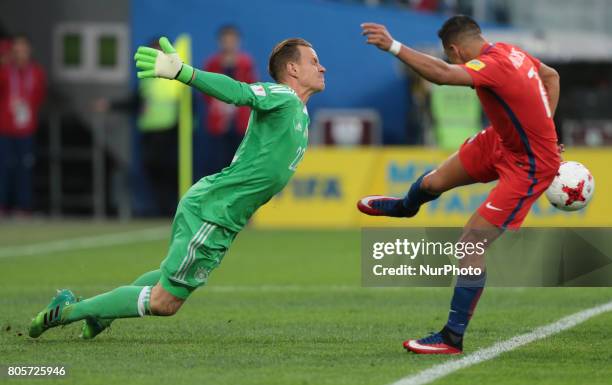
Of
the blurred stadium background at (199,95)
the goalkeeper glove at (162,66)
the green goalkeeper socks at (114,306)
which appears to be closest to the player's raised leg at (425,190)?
the green goalkeeper socks at (114,306)

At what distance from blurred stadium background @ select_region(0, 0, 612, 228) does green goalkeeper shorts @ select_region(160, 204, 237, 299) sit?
38.2 ft

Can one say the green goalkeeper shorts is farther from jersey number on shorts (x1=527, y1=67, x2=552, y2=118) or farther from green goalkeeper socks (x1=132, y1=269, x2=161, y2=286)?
jersey number on shorts (x1=527, y1=67, x2=552, y2=118)

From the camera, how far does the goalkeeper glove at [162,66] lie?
23.6 feet

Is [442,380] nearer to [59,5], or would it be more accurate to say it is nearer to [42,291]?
[42,291]

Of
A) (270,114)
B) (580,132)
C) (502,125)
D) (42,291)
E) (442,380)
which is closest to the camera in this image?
(442,380)

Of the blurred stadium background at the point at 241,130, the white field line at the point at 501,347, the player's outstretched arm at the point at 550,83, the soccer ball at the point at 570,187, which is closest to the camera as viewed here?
the white field line at the point at 501,347

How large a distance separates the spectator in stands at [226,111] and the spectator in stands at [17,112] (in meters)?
2.37

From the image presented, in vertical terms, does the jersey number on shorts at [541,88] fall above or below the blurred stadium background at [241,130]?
above

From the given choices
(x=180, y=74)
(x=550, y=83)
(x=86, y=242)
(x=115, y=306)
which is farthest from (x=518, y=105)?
(x=86, y=242)

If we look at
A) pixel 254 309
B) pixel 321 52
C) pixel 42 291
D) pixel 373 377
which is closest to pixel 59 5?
pixel 321 52

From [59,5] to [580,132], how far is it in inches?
303

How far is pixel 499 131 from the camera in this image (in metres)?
8.26

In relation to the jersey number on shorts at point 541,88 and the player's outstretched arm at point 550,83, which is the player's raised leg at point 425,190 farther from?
the jersey number on shorts at point 541,88

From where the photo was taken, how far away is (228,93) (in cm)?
725
